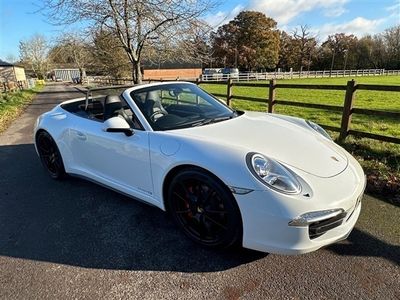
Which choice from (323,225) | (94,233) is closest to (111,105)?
(94,233)

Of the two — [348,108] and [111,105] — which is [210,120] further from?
[348,108]

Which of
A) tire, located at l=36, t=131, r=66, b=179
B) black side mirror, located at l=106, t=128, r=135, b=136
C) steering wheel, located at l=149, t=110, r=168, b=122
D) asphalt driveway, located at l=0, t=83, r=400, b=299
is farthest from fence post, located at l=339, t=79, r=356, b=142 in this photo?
tire, located at l=36, t=131, r=66, b=179

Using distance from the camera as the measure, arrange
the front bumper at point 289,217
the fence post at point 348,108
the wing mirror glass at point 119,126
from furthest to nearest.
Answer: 1. the fence post at point 348,108
2. the wing mirror glass at point 119,126
3. the front bumper at point 289,217

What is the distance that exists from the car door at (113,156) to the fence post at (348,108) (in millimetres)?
4075

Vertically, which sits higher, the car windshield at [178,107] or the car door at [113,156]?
the car windshield at [178,107]

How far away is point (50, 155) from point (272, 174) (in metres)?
3.46

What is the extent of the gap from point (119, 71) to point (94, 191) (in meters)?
28.6

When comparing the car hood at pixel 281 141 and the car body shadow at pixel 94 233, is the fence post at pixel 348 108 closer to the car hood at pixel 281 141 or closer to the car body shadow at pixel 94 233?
the car hood at pixel 281 141

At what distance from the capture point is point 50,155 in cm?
454

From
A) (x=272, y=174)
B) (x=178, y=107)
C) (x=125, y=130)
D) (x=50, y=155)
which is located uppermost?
(x=178, y=107)

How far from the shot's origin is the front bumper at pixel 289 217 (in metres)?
2.20

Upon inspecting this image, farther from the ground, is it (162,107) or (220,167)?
(162,107)

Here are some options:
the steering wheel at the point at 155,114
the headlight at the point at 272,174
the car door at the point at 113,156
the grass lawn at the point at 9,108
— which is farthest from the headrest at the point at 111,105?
the grass lawn at the point at 9,108

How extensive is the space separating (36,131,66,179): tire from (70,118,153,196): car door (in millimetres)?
504
